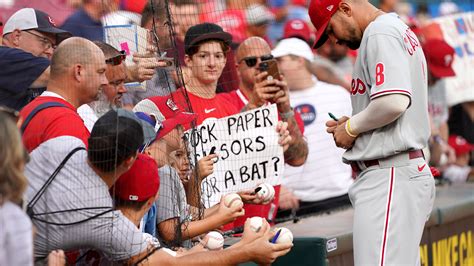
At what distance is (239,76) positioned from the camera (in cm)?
770

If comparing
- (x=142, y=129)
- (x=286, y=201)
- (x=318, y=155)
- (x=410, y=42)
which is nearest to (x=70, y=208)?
(x=142, y=129)

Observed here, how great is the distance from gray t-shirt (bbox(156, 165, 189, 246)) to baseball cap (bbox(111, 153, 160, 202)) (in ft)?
1.67

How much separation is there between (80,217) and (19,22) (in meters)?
1.80

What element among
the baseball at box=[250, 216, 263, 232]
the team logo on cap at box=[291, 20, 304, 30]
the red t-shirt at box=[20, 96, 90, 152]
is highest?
the team logo on cap at box=[291, 20, 304, 30]

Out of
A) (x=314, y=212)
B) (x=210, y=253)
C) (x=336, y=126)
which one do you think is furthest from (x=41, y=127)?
(x=314, y=212)

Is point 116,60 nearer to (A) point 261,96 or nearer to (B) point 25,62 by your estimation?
(B) point 25,62

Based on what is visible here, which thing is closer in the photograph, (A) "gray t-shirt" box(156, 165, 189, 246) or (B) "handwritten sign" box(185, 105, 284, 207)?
(A) "gray t-shirt" box(156, 165, 189, 246)

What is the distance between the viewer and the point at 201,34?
275 inches

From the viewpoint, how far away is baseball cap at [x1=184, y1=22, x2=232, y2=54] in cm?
698

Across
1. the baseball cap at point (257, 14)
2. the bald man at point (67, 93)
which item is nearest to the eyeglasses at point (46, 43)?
the bald man at point (67, 93)

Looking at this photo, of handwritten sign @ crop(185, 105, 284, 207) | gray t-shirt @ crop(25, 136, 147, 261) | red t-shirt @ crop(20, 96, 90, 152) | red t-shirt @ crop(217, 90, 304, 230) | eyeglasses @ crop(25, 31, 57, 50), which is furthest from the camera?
red t-shirt @ crop(217, 90, 304, 230)

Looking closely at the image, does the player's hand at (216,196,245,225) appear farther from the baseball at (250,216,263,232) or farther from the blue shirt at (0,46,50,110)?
the blue shirt at (0,46,50,110)

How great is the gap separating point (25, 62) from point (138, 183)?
1187 millimetres

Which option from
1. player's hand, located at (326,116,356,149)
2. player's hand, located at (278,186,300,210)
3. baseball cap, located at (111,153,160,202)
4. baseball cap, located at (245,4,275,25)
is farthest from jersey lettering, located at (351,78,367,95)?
baseball cap, located at (245,4,275,25)
